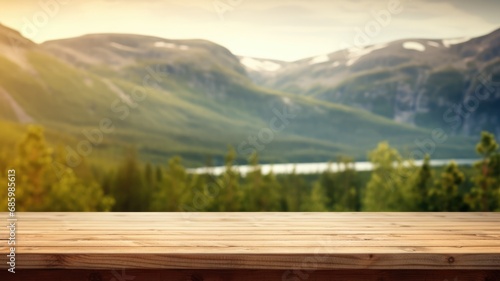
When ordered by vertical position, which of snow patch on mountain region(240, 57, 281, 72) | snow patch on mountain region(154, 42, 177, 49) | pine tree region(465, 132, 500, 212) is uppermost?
snow patch on mountain region(154, 42, 177, 49)

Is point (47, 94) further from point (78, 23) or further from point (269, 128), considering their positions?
point (269, 128)

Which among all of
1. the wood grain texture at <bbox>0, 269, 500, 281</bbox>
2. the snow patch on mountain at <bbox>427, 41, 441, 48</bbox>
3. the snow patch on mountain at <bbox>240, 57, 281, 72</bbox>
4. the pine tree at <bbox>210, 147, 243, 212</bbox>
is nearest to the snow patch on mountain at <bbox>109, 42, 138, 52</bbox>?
the snow patch on mountain at <bbox>240, 57, 281, 72</bbox>

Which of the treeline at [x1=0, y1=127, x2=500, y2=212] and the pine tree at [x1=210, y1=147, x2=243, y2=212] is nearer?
the treeline at [x1=0, y1=127, x2=500, y2=212]

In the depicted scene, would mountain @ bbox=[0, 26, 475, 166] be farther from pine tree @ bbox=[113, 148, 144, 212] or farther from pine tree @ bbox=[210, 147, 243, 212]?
pine tree @ bbox=[210, 147, 243, 212]

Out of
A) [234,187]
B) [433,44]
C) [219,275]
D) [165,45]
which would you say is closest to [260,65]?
[165,45]

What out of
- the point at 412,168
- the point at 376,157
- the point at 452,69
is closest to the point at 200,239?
the point at 412,168
